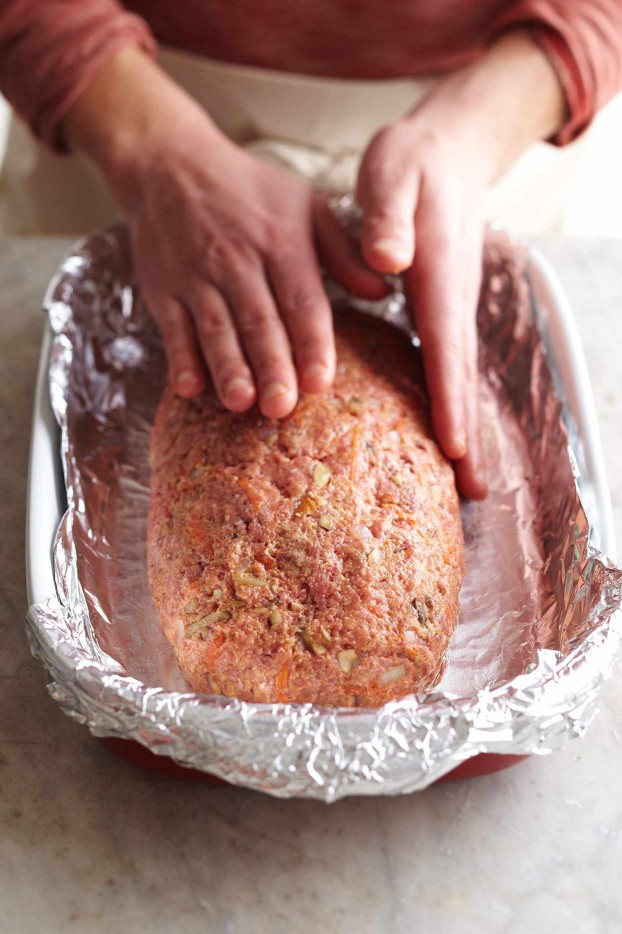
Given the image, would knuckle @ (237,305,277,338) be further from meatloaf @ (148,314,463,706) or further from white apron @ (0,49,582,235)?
white apron @ (0,49,582,235)

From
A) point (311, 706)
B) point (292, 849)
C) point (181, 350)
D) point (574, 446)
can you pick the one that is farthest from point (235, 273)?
point (292, 849)

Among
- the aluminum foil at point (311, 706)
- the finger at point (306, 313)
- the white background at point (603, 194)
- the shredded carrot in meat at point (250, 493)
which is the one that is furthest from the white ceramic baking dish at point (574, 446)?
the white background at point (603, 194)

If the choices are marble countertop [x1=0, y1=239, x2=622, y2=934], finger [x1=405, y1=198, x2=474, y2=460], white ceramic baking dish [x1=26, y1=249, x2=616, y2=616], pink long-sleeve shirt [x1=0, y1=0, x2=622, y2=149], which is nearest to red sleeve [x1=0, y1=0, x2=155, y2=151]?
pink long-sleeve shirt [x1=0, y1=0, x2=622, y2=149]

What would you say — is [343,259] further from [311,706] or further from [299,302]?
[311,706]

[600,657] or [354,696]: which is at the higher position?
[600,657]

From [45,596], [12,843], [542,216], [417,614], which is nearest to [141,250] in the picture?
[45,596]

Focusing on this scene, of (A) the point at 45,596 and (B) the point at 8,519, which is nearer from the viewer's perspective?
(A) the point at 45,596

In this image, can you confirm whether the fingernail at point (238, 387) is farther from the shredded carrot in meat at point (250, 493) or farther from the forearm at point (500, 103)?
the forearm at point (500, 103)

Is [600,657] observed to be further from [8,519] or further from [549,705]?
[8,519]
